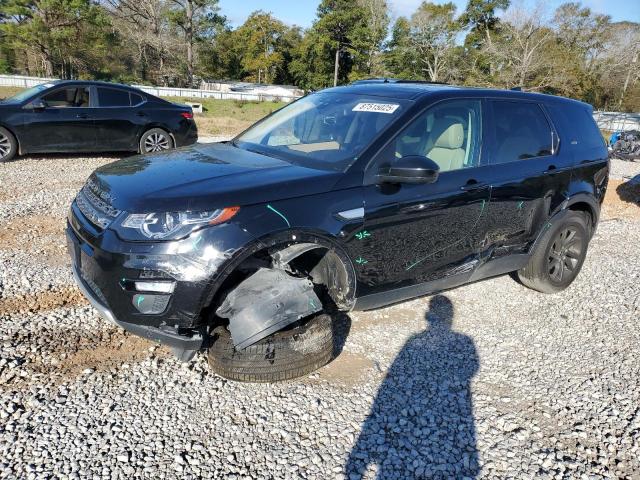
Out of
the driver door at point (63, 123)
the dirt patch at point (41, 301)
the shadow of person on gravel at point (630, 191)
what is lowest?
the dirt patch at point (41, 301)

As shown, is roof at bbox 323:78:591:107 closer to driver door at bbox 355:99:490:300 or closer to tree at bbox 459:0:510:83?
driver door at bbox 355:99:490:300

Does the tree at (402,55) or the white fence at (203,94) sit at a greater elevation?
the tree at (402,55)

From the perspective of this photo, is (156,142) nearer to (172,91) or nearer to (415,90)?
(415,90)

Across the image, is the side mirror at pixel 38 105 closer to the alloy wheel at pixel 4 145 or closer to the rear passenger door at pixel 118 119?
the alloy wheel at pixel 4 145

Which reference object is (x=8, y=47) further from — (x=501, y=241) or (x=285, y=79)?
(x=501, y=241)

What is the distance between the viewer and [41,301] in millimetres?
3797

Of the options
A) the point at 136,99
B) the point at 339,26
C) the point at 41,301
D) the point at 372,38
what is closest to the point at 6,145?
the point at 136,99

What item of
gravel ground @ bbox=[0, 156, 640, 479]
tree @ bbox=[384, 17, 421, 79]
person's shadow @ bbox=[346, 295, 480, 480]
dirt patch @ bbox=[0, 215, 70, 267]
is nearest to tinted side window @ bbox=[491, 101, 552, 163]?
gravel ground @ bbox=[0, 156, 640, 479]

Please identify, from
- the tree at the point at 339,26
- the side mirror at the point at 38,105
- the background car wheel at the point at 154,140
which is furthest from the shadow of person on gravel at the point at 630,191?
Result: the tree at the point at 339,26

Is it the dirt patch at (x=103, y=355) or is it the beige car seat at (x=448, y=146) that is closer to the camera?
the dirt patch at (x=103, y=355)

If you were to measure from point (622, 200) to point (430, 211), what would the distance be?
8.65 metres

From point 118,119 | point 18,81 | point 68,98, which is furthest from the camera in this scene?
point 18,81

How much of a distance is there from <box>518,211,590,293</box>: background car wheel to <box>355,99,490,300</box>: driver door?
102 centimetres

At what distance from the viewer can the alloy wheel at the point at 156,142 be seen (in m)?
9.76
